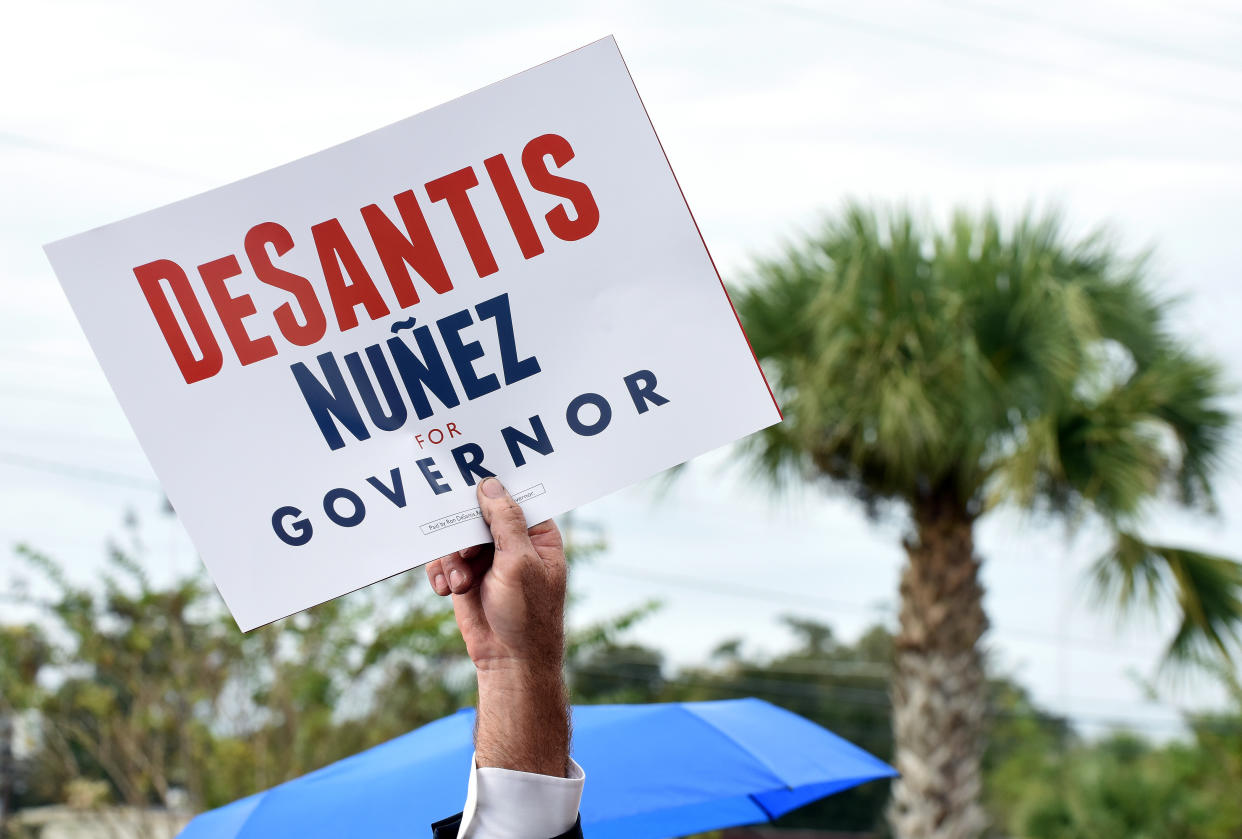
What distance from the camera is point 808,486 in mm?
8594

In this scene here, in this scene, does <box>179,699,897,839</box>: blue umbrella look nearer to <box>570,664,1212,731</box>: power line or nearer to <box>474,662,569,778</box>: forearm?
<box>474,662,569,778</box>: forearm

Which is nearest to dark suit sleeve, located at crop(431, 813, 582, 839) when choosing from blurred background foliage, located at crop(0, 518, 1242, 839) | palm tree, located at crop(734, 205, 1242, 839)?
palm tree, located at crop(734, 205, 1242, 839)

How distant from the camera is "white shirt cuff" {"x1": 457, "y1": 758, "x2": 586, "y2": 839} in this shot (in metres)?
1.55

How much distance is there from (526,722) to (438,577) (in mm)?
298

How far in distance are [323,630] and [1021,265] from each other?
6.32 metres

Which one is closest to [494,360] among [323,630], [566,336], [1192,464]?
[566,336]

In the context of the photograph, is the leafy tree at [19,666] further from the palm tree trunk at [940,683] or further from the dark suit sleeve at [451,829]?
the dark suit sleeve at [451,829]

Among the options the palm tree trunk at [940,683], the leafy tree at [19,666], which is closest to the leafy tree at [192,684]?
the leafy tree at [19,666]

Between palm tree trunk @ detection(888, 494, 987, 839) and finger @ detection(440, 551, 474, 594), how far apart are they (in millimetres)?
6319

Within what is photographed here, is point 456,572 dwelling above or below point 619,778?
above

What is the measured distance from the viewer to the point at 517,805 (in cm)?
155

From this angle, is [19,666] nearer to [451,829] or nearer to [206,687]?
[206,687]

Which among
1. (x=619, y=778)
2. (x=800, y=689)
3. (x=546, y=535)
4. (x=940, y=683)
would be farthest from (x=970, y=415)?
(x=800, y=689)

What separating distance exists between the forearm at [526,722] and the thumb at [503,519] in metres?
0.15
